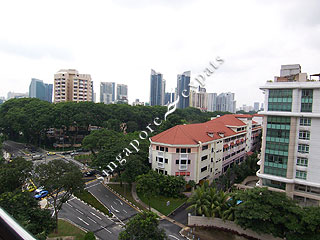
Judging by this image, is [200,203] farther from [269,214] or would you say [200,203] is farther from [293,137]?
[293,137]

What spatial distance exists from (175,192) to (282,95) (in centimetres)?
1373

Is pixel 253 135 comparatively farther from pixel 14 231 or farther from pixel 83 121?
pixel 14 231

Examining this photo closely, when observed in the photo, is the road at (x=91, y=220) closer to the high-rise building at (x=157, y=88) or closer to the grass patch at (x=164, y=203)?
the grass patch at (x=164, y=203)

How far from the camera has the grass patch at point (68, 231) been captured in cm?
1706

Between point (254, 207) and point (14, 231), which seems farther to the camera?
point (254, 207)

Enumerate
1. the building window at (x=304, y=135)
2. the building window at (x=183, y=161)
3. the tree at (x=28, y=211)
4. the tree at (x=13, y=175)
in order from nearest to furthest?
1. the tree at (x=28, y=211)
2. the tree at (x=13, y=175)
3. the building window at (x=304, y=135)
4. the building window at (x=183, y=161)

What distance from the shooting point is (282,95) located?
19.7 metres

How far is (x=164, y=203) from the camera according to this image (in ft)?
76.9

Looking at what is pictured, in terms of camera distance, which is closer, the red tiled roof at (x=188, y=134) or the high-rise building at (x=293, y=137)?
the high-rise building at (x=293, y=137)

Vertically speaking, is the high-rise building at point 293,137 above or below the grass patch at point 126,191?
above

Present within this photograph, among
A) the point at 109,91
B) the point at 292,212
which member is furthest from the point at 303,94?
the point at 109,91

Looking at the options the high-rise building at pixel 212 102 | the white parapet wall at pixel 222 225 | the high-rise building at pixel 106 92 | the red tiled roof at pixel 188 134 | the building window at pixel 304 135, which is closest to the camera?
the white parapet wall at pixel 222 225

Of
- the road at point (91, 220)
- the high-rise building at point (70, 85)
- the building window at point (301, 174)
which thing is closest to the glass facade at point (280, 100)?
the building window at point (301, 174)

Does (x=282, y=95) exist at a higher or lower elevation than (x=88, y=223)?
higher
